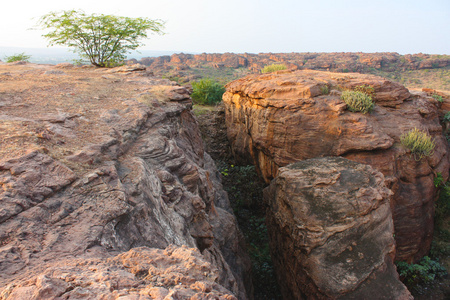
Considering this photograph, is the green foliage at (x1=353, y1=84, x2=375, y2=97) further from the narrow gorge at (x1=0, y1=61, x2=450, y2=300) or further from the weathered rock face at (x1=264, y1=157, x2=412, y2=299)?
the weathered rock face at (x1=264, y1=157, x2=412, y2=299)

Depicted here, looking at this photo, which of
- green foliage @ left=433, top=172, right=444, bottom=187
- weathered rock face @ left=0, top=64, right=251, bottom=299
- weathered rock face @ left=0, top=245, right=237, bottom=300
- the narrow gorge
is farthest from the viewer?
green foliage @ left=433, top=172, right=444, bottom=187

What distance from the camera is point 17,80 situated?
5430mm

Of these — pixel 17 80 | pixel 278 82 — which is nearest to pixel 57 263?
pixel 17 80

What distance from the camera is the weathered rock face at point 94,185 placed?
1853 millimetres

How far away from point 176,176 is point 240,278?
225 centimetres

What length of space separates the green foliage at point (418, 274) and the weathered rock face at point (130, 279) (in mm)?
6586

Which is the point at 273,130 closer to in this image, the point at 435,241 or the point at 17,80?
the point at 435,241

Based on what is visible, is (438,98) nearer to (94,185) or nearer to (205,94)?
(205,94)

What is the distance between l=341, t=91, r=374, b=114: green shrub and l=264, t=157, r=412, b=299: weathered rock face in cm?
218

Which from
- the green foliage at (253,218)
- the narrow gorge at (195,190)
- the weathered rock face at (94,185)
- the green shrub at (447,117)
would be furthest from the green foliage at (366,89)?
the weathered rock face at (94,185)

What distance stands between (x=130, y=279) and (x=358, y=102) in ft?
21.8

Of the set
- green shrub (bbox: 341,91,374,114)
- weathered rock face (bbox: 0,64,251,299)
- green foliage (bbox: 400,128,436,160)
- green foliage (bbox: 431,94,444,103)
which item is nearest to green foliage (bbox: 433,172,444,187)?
green foliage (bbox: 400,128,436,160)

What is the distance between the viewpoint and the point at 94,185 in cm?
244

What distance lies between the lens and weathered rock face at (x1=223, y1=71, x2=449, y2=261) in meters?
6.21
